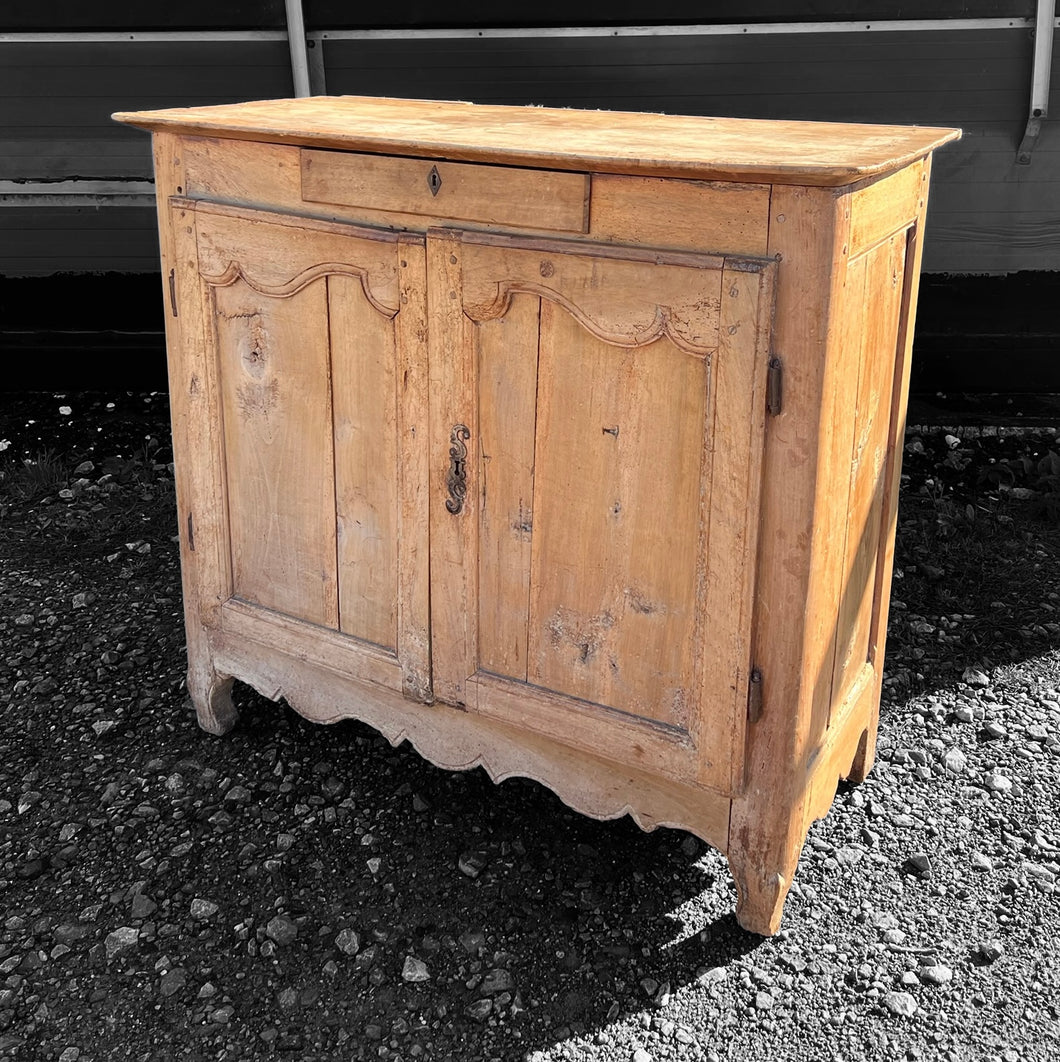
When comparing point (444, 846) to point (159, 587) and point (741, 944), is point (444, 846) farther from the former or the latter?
point (159, 587)

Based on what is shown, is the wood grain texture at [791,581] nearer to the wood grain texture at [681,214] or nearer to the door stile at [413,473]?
the wood grain texture at [681,214]

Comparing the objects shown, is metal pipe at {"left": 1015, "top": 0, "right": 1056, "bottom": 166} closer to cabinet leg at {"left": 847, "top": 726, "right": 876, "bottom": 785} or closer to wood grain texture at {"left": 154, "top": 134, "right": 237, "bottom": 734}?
cabinet leg at {"left": 847, "top": 726, "right": 876, "bottom": 785}

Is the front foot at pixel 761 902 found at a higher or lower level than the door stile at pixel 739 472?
lower

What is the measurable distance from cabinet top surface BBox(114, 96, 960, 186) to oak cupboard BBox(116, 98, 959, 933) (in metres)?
0.01

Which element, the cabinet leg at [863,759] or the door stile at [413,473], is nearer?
the door stile at [413,473]

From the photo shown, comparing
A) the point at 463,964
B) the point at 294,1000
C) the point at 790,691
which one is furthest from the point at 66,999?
the point at 790,691

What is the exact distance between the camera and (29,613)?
376 cm

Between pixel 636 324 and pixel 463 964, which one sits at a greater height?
pixel 636 324

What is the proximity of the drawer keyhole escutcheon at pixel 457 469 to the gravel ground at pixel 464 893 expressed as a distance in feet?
2.62

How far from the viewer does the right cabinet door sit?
7.14 feet

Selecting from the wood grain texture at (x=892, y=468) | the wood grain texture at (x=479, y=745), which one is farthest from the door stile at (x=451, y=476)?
the wood grain texture at (x=892, y=468)

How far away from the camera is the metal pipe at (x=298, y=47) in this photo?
15.8 feet

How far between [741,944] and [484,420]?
3.82 feet

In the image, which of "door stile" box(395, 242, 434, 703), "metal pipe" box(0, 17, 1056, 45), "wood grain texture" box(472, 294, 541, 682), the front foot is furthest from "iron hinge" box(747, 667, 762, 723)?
"metal pipe" box(0, 17, 1056, 45)
